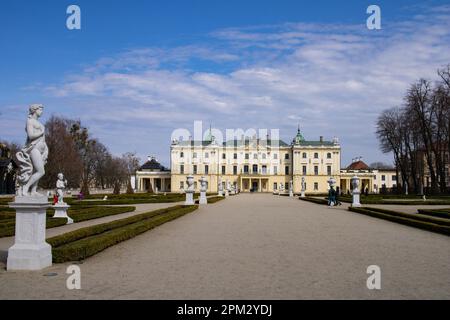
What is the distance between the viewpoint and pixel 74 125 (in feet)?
196

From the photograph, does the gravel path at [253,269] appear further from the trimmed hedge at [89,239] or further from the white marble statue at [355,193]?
the white marble statue at [355,193]

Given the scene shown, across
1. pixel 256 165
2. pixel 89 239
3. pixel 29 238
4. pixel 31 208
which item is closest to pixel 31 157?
pixel 31 208

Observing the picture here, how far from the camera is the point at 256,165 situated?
288 ft

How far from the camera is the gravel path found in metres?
5.69

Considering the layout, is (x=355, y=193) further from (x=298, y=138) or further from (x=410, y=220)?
(x=298, y=138)

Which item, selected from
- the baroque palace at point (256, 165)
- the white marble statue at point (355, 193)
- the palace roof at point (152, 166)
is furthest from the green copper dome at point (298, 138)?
the white marble statue at point (355, 193)

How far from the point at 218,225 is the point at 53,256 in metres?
7.40

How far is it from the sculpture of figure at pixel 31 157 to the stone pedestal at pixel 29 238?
10.9 inches

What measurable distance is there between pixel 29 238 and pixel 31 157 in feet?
4.28

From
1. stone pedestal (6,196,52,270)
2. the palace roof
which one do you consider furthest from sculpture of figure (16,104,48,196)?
the palace roof

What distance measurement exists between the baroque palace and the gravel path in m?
75.3
